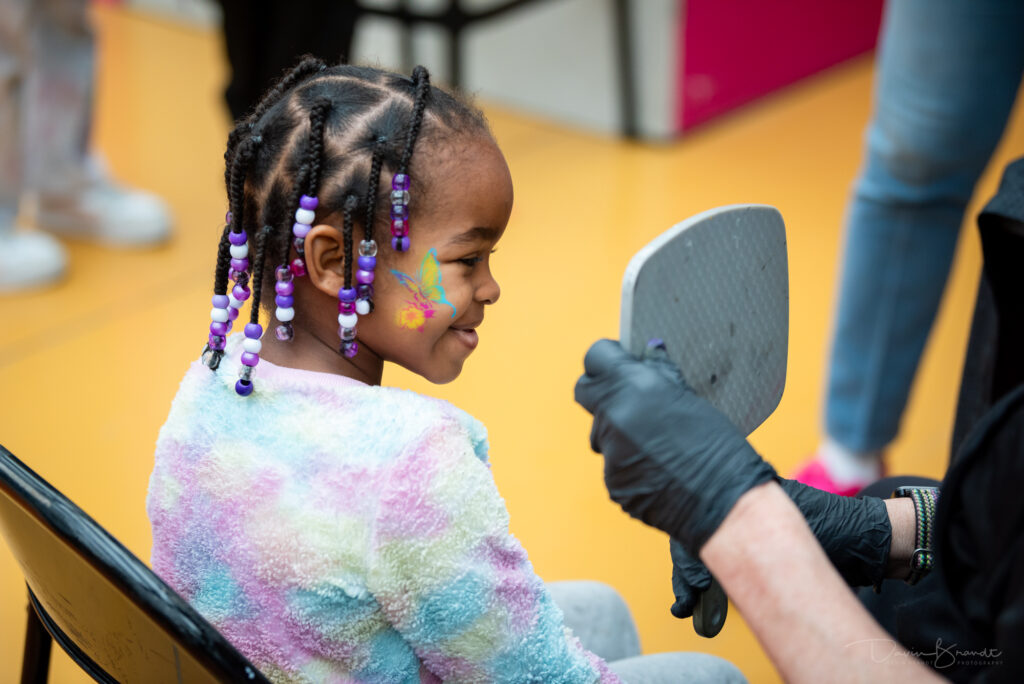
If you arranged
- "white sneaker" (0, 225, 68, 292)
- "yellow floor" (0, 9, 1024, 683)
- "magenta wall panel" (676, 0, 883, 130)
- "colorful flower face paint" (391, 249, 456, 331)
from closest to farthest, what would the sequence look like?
1. "colorful flower face paint" (391, 249, 456, 331)
2. "yellow floor" (0, 9, 1024, 683)
3. "white sneaker" (0, 225, 68, 292)
4. "magenta wall panel" (676, 0, 883, 130)

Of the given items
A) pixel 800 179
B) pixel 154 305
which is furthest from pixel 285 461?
pixel 800 179

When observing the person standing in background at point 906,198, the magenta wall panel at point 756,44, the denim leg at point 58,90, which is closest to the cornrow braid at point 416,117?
the person standing in background at point 906,198

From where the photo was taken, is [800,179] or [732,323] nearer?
[732,323]

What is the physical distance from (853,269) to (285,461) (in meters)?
1.10

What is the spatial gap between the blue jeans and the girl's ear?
93 cm

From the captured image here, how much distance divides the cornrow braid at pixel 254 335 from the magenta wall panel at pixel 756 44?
243cm

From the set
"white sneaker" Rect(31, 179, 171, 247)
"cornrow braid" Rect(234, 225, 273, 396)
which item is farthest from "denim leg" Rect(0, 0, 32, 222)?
"cornrow braid" Rect(234, 225, 273, 396)

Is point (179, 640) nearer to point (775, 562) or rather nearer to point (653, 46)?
point (775, 562)

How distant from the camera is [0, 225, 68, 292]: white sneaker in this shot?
2.29m

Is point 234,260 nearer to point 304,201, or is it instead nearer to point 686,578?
point 304,201

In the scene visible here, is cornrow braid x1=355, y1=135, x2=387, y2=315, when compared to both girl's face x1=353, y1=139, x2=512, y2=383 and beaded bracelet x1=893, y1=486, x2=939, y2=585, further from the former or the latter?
beaded bracelet x1=893, y1=486, x2=939, y2=585

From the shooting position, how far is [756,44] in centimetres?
318

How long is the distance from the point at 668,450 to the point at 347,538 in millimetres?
213

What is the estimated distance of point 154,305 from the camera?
228 cm
